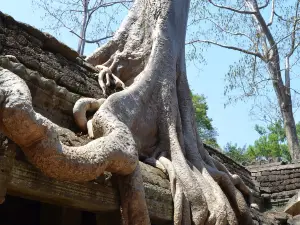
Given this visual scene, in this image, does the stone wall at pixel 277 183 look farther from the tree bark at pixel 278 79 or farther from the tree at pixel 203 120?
the tree at pixel 203 120

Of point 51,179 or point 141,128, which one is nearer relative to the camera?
point 51,179

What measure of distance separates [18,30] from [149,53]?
1882 millimetres

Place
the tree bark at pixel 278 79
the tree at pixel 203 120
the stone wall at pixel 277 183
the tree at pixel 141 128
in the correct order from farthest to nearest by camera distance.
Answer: the tree at pixel 203 120
the tree bark at pixel 278 79
the stone wall at pixel 277 183
the tree at pixel 141 128

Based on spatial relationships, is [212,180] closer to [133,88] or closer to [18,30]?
[133,88]

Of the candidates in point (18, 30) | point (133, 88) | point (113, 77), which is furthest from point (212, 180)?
point (18, 30)

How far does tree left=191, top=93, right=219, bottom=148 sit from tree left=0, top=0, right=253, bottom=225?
14.6 metres

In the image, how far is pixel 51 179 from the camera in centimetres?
254

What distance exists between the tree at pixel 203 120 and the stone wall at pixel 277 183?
11.6 m

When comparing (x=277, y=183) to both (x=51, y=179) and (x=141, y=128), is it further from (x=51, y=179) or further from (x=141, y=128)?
(x=51, y=179)

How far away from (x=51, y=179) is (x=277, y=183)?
249 inches

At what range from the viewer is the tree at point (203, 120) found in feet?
66.1

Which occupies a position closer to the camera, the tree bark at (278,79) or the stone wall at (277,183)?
the stone wall at (277,183)

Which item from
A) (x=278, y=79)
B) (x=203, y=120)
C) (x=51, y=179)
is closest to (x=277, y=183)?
(x=278, y=79)

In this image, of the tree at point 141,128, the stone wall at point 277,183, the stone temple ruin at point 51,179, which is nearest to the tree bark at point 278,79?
the stone wall at point 277,183
